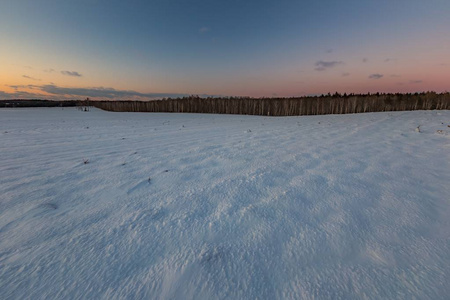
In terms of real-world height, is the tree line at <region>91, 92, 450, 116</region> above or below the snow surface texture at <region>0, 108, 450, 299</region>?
above

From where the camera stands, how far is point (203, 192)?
6.35 feet

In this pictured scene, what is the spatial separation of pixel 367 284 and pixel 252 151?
8.65 ft

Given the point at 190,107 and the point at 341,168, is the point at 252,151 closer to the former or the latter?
the point at 341,168

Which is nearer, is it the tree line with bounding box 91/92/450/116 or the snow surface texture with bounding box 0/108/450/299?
the snow surface texture with bounding box 0/108/450/299

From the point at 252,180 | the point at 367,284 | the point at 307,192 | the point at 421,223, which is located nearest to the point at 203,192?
the point at 252,180

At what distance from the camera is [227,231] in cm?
134

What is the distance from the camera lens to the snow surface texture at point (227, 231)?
3.13ft

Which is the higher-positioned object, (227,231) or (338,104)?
(338,104)

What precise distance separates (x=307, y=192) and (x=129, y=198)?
1.74 metres

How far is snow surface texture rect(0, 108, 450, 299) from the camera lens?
3.13ft

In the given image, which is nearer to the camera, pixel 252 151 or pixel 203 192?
pixel 203 192

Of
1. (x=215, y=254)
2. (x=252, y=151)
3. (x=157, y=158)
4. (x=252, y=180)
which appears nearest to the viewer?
(x=215, y=254)

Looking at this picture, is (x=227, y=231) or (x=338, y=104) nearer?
(x=227, y=231)

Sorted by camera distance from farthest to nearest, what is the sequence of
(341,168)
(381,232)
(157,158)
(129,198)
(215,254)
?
(157,158), (341,168), (129,198), (381,232), (215,254)
